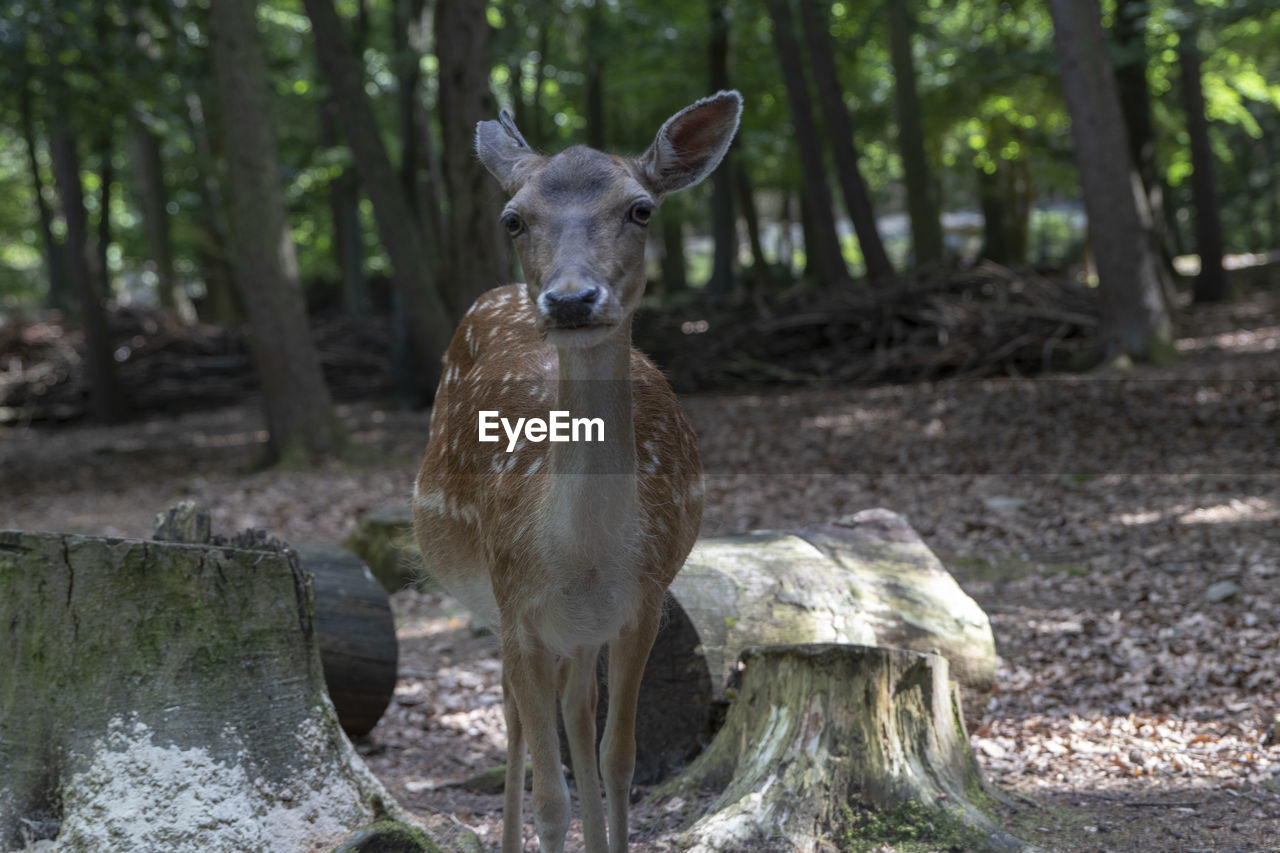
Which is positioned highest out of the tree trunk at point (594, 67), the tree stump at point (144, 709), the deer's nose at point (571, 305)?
the tree trunk at point (594, 67)

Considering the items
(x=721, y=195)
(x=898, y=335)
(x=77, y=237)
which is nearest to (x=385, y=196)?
(x=77, y=237)

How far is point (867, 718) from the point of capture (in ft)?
13.6

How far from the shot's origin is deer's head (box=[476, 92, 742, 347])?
2.99 m

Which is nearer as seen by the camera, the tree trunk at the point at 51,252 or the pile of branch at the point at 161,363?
the pile of branch at the point at 161,363

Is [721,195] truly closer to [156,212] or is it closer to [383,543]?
[156,212]

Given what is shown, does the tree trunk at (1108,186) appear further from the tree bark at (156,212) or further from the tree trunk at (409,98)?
the tree bark at (156,212)

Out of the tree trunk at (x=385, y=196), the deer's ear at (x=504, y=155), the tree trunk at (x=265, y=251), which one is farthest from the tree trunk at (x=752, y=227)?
the deer's ear at (x=504, y=155)

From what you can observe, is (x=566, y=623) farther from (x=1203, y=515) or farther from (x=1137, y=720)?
(x=1203, y=515)

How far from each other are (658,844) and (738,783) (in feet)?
1.17

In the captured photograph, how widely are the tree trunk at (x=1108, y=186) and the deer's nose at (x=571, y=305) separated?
1053 cm

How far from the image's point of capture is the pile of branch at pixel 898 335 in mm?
13562

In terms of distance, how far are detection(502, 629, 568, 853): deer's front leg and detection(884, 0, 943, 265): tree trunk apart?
15497 mm

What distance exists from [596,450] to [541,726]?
96 centimetres

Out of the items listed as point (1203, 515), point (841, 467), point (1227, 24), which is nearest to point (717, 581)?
point (1203, 515)
